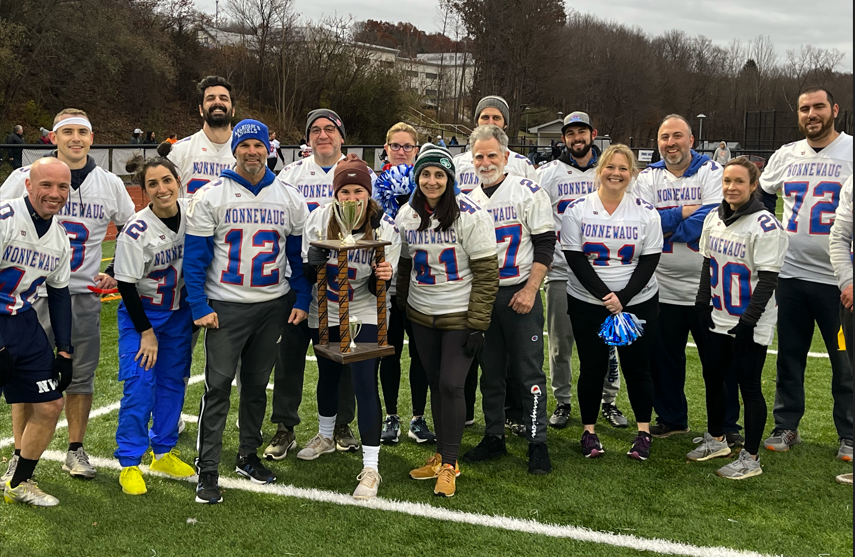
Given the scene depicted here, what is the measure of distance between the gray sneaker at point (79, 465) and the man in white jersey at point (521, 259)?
8.32 ft

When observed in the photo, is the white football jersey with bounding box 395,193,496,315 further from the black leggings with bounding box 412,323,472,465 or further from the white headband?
the white headband

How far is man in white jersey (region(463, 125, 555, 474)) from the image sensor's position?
4.62 meters

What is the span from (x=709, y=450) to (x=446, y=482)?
1.77m

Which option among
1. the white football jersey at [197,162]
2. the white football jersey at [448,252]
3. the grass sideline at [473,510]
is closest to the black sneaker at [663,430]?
the grass sideline at [473,510]

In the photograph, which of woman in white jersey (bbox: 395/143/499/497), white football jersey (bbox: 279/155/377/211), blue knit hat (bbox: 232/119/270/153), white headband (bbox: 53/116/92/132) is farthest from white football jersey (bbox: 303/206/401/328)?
white headband (bbox: 53/116/92/132)

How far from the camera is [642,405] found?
4832mm

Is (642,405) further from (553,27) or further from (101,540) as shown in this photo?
(553,27)

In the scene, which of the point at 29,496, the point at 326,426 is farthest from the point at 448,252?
the point at 29,496

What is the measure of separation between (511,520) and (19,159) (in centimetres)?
1317

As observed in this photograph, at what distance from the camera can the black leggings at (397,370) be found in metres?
4.94

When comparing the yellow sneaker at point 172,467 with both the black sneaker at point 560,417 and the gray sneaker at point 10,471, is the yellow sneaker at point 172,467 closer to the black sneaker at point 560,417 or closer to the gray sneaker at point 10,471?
the gray sneaker at point 10,471

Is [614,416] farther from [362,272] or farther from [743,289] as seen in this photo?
[362,272]

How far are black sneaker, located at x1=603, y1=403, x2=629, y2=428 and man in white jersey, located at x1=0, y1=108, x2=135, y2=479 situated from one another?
11.5ft

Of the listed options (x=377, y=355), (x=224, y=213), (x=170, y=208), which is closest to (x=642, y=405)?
(x=377, y=355)
